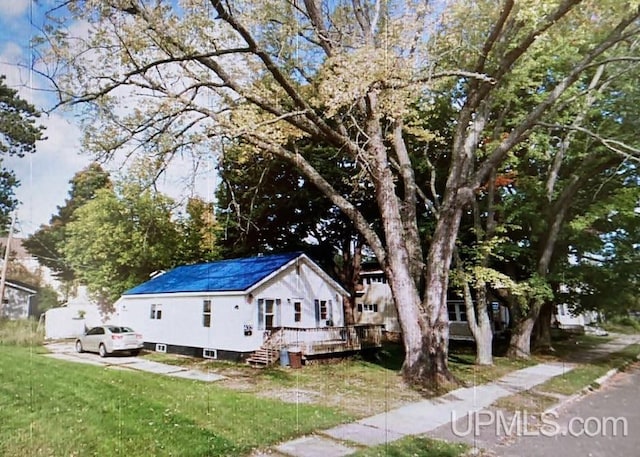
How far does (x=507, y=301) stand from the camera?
7.95 m

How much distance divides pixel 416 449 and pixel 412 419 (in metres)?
0.74

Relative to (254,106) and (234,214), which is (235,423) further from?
(254,106)

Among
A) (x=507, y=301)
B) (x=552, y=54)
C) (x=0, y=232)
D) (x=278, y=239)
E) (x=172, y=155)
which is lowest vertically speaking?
(x=507, y=301)

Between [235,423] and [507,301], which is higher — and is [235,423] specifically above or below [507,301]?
below

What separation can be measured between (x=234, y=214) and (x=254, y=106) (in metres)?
1.77

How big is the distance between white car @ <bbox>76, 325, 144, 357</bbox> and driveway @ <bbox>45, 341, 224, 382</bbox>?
1.4 inches

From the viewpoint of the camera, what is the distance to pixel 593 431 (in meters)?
3.17

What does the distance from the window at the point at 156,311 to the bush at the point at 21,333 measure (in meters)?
0.56

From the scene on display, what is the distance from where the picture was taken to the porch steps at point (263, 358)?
347 cm

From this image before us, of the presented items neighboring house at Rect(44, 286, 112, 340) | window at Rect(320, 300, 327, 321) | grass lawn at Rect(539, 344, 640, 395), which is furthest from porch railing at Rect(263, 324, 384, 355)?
grass lawn at Rect(539, 344, 640, 395)

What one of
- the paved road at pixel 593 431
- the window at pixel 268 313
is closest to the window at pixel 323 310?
the window at pixel 268 313

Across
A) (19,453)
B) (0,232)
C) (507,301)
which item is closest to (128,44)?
(0,232)

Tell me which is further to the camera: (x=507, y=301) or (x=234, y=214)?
(x=507, y=301)

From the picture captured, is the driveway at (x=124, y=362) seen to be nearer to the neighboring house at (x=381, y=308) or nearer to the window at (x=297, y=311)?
the window at (x=297, y=311)
